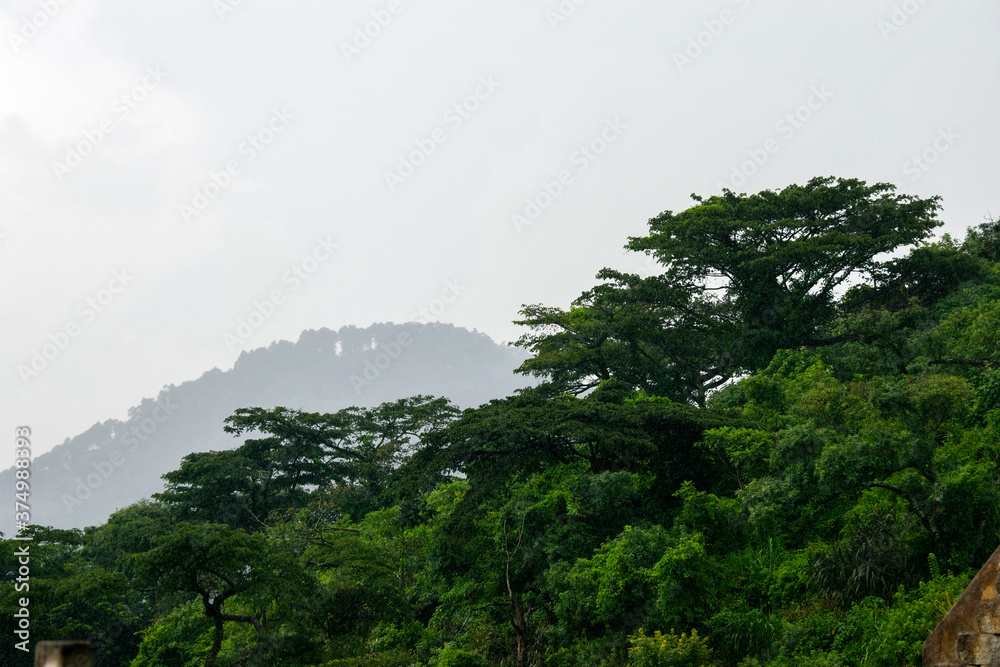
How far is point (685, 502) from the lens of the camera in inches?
506

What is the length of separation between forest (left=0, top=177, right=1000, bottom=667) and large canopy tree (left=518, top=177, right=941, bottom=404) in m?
0.08

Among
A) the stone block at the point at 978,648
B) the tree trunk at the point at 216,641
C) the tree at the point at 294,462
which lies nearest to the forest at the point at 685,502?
the tree trunk at the point at 216,641

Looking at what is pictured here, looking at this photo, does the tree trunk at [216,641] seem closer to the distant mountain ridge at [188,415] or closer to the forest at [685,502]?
the forest at [685,502]

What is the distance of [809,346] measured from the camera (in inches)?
826

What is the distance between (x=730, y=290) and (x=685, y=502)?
1164 centimetres

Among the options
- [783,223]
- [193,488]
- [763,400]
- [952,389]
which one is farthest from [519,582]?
[193,488]

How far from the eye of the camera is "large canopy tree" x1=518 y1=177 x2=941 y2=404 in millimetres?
21531

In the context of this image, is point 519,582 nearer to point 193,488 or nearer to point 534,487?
point 534,487

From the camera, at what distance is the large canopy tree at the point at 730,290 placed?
21.5 m

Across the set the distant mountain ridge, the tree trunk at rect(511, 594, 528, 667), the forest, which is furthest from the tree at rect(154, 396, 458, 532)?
the distant mountain ridge

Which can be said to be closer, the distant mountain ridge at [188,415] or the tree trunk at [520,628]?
the tree trunk at [520,628]

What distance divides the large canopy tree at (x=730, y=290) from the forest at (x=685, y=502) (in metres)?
0.08

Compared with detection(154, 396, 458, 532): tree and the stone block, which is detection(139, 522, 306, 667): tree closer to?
the stone block

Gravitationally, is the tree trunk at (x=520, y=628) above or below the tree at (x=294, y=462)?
below
